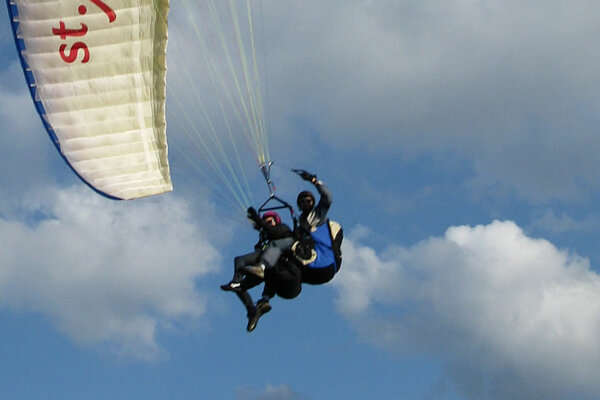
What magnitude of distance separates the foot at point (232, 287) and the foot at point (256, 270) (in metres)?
0.26

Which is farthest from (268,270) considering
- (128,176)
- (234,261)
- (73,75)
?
(73,75)

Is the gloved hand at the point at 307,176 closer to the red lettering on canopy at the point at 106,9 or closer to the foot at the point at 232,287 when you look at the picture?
the foot at the point at 232,287

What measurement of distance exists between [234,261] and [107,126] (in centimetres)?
325

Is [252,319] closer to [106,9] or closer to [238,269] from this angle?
[238,269]

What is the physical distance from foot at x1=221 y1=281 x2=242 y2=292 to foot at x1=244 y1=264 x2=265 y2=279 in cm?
26

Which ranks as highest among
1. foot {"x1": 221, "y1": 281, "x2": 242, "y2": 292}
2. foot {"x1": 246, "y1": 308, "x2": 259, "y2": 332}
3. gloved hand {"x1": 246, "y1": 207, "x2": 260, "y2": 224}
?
gloved hand {"x1": 246, "y1": 207, "x2": 260, "y2": 224}

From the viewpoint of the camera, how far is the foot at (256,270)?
59.3ft

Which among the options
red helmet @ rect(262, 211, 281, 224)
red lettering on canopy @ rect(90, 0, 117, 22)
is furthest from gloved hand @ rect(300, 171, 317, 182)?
red lettering on canopy @ rect(90, 0, 117, 22)

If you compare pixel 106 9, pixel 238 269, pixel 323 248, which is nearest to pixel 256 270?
pixel 238 269

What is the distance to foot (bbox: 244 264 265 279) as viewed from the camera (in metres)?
18.1

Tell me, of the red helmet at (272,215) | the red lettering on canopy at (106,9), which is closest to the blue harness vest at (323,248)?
the red helmet at (272,215)

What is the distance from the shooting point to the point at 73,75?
1917cm

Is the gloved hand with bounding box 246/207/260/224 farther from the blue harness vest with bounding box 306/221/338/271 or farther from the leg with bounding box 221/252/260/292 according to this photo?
the blue harness vest with bounding box 306/221/338/271

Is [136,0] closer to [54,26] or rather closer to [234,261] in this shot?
[54,26]
